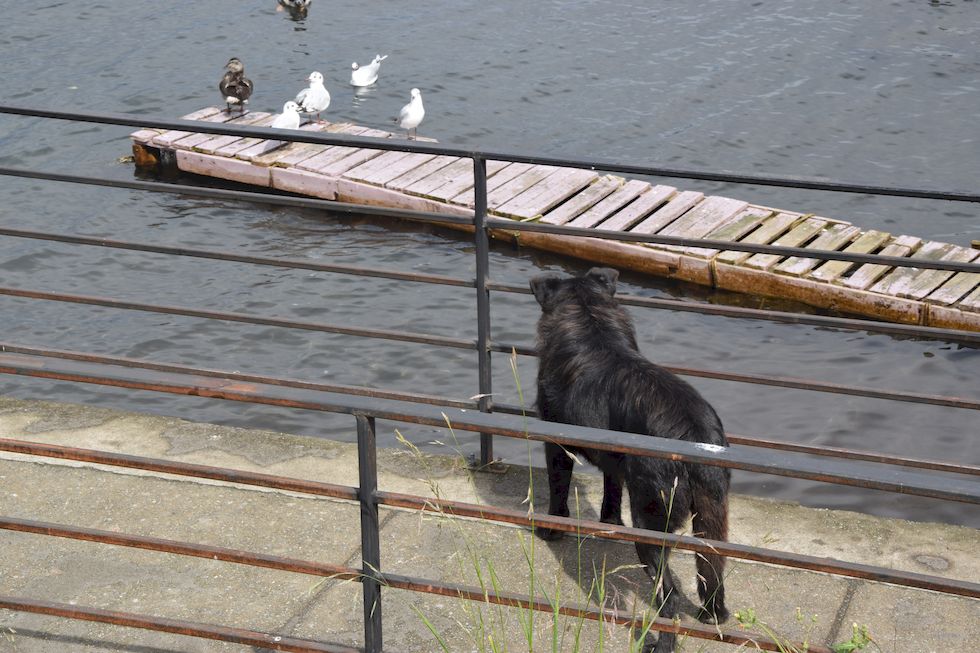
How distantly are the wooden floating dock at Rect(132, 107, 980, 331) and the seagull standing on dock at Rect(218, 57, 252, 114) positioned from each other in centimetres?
109

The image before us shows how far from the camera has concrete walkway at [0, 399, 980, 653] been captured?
161 inches

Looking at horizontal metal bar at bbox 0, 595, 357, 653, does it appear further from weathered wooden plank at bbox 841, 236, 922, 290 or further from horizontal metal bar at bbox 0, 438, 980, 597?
weathered wooden plank at bbox 841, 236, 922, 290

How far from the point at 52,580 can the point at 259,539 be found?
0.80 metres

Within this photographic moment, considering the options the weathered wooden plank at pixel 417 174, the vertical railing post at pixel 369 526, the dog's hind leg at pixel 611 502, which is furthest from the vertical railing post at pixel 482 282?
the weathered wooden plank at pixel 417 174

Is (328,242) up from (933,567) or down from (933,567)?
down

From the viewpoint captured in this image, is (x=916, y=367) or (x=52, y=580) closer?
(x=52, y=580)

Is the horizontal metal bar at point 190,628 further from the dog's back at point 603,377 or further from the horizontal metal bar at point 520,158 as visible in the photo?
the horizontal metal bar at point 520,158

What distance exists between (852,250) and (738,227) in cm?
113

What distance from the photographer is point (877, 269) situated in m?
10.8

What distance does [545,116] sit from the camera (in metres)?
16.1

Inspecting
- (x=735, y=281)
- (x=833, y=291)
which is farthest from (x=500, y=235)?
(x=833, y=291)

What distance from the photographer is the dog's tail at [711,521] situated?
4.09 meters

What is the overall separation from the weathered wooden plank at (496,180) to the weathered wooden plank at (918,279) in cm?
412

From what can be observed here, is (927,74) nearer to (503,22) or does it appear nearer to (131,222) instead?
(503,22)
